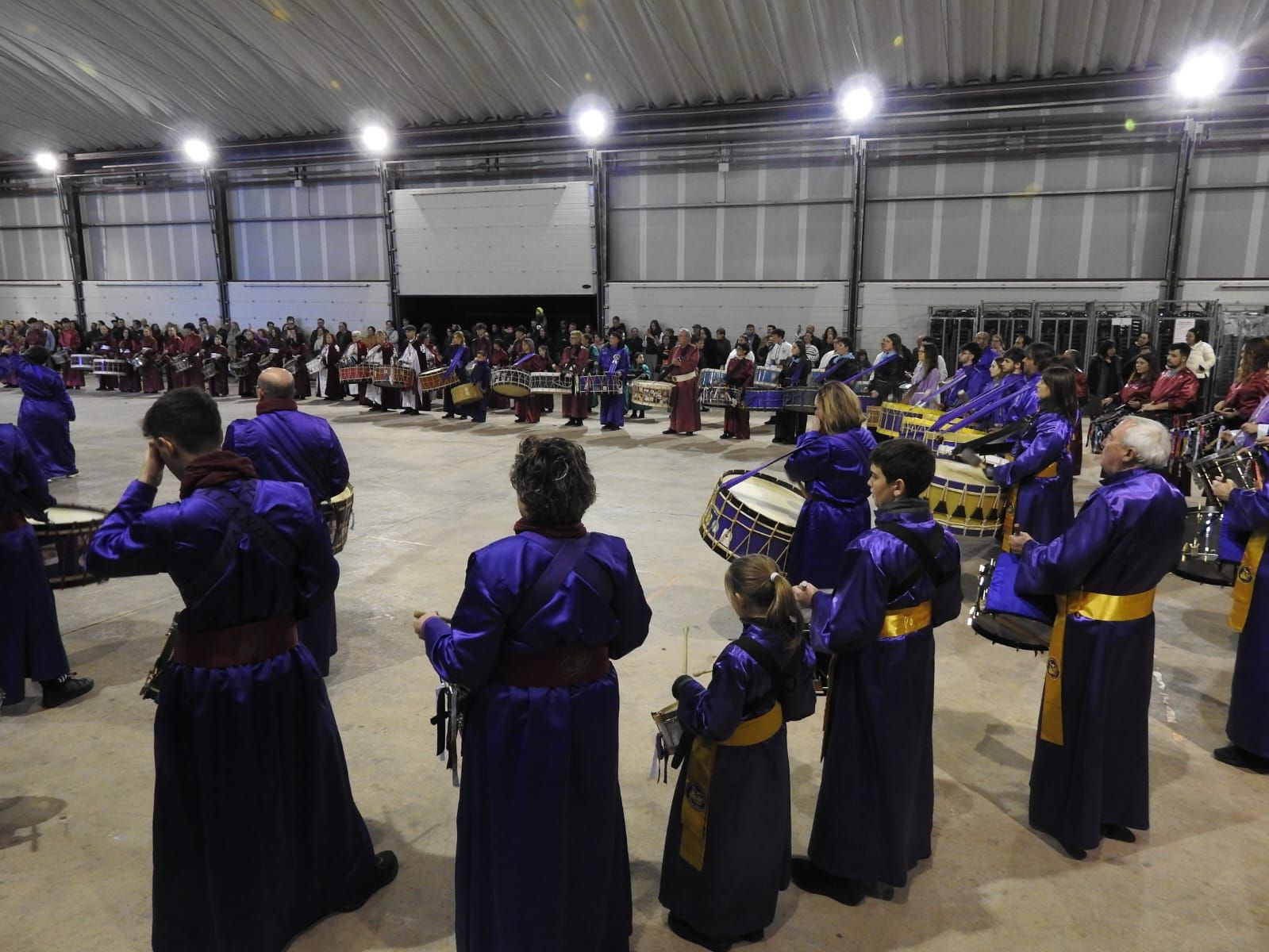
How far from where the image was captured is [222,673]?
2.58m

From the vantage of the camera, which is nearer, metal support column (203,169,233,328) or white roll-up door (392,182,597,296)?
white roll-up door (392,182,597,296)

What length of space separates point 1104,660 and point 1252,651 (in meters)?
1.29

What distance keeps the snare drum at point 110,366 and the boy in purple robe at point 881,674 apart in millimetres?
22324

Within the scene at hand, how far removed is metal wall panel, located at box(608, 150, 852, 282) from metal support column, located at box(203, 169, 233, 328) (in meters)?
11.7

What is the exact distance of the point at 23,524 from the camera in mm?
4355

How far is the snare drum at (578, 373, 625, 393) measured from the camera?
1399 centimetres

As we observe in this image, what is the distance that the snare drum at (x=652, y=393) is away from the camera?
12.8 meters

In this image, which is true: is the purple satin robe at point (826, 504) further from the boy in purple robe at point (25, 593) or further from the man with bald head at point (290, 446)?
the boy in purple robe at point (25, 593)

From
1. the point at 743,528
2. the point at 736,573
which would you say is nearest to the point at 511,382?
the point at 743,528

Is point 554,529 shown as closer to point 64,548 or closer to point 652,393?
point 64,548

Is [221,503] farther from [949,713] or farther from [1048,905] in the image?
[949,713]

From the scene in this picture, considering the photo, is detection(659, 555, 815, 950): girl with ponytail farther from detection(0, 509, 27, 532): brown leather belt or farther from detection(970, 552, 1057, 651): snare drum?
detection(0, 509, 27, 532): brown leather belt

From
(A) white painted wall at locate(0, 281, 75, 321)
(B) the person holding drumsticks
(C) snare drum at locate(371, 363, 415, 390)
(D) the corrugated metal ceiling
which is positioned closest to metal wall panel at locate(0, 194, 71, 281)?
(A) white painted wall at locate(0, 281, 75, 321)

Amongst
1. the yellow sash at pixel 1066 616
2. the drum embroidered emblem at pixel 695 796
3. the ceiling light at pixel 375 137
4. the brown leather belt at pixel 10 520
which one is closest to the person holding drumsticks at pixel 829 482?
the yellow sash at pixel 1066 616
